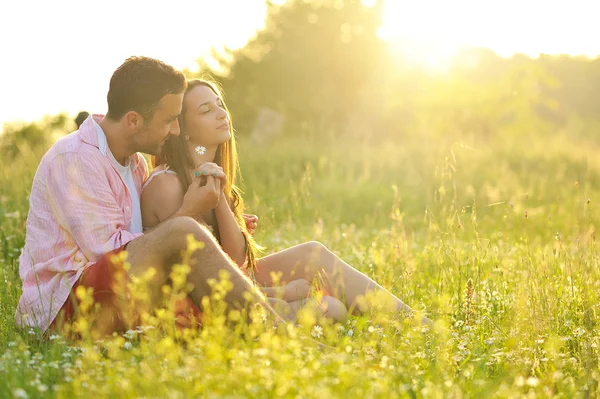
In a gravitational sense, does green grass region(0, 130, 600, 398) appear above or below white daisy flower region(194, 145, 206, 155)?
below

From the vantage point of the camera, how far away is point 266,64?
24594mm

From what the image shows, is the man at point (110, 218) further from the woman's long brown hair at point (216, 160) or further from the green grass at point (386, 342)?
the woman's long brown hair at point (216, 160)

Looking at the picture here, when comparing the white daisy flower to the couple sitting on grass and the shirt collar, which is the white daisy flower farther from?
the shirt collar

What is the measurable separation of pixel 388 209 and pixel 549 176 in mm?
4990

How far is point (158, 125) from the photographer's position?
14.1ft

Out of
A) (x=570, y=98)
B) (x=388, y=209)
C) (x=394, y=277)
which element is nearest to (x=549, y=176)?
(x=388, y=209)

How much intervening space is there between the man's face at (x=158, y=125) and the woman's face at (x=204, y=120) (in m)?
0.47

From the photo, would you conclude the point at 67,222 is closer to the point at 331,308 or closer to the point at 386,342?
the point at 331,308

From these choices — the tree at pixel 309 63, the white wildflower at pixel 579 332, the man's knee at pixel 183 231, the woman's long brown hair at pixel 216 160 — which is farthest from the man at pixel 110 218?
the tree at pixel 309 63

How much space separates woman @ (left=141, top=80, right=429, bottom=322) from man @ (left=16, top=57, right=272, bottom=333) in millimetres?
365

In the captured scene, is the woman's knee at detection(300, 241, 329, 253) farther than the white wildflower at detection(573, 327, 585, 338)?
Yes

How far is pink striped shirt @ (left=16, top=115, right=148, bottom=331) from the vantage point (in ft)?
12.8

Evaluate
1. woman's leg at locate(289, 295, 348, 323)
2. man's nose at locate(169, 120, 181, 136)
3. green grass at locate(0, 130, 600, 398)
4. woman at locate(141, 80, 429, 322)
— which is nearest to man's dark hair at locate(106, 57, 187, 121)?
man's nose at locate(169, 120, 181, 136)

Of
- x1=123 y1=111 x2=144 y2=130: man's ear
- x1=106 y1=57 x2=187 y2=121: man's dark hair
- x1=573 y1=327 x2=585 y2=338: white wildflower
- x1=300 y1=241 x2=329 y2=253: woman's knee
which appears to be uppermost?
x1=106 y1=57 x2=187 y2=121: man's dark hair
